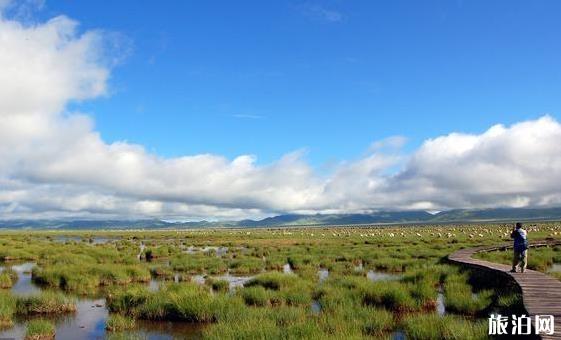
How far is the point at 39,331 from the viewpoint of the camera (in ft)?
43.9

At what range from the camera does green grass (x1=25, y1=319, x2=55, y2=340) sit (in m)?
13.3

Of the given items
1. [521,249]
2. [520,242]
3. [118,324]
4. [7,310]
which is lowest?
[118,324]

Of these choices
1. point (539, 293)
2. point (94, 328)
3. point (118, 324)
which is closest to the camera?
point (118, 324)

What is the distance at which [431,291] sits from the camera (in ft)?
58.7

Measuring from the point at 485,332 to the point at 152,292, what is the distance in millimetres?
11159

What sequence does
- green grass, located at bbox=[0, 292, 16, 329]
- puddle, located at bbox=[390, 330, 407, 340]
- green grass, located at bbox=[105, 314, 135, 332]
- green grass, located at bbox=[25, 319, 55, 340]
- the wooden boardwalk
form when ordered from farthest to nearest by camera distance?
1. green grass, located at bbox=[0, 292, 16, 329]
2. green grass, located at bbox=[105, 314, 135, 332]
3. green grass, located at bbox=[25, 319, 55, 340]
4. puddle, located at bbox=[390, 330, 407, 340]
5. the wooden boardwalk

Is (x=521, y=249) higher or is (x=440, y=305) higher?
(x=521, y=249)

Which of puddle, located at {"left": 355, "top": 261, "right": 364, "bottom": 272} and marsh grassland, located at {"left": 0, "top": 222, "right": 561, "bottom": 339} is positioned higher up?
marsh grassland, located at {"left": 0, "top": 222, "right": 561, "bottom": 339}

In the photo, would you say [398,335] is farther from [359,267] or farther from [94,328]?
[359,267]

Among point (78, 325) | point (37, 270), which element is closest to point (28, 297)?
point (78, 325)

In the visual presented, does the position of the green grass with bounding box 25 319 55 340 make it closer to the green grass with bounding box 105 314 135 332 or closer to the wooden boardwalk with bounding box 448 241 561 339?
the green grass with bounding box 105 314 135 332

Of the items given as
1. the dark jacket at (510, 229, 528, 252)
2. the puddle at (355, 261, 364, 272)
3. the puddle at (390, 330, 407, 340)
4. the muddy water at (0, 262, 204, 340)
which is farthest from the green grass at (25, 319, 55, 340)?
the puddle at (355, 261, 364, 272)

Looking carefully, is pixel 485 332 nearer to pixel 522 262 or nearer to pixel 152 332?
pixel 152 332

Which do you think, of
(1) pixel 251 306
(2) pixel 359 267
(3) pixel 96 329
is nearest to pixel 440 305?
(1) pixel 251 306
